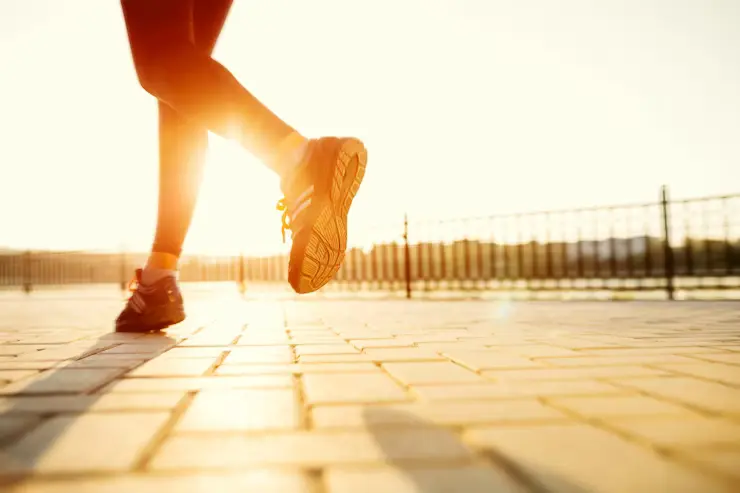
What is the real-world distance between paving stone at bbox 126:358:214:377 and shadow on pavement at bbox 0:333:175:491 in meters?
0.04

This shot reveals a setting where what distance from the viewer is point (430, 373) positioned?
1.57 m

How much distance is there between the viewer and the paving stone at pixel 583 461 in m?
0.72

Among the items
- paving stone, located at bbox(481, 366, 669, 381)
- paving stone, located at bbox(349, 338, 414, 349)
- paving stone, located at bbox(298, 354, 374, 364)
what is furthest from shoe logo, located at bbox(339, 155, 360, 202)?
paving stone, located at bbox(481, 366, 669, 381)

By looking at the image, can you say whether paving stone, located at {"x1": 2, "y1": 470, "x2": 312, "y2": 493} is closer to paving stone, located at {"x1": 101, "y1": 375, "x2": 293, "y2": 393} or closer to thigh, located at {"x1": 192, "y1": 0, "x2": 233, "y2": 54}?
paving stone, located at {"x1": 101, "y1": 375, "x2": 293, "y2": 393}

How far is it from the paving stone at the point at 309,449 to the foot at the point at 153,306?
1.67m

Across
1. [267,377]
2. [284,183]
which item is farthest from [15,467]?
[284,183]

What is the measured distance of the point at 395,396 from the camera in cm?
128

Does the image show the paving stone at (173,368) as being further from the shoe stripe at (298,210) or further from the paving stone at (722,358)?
the paving stone at (722,358)

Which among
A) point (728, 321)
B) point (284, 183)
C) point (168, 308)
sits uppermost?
point (284, 183)

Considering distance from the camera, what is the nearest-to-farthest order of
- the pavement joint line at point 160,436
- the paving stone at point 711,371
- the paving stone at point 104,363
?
1. the pavement joint line at point 160,436
2. the paving stone at point 711,371
3. the paving stone at point 104,363

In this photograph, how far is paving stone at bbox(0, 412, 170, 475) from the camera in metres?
0.81

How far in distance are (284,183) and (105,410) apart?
95 cm

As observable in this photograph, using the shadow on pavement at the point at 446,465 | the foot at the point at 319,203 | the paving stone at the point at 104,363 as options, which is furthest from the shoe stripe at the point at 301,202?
the shadow on pavement at the point at 446,465

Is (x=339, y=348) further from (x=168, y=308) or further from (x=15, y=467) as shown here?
(x=15, y=467)
